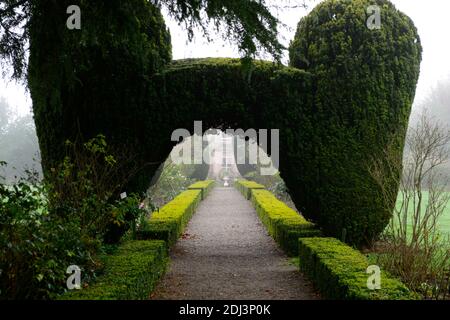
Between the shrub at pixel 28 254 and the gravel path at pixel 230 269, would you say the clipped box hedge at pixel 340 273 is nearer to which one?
the gravel path at pixel 230 269

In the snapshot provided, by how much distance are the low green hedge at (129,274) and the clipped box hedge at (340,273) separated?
211cm

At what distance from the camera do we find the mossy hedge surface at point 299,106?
26.7 feet

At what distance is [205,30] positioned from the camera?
14.0ft

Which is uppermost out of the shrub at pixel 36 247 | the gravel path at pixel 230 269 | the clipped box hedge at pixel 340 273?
the shrub at pixel 36 247

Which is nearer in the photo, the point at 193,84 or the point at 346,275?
the point at 346,275

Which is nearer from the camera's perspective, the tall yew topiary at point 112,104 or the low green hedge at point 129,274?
the low green hedge at point 129,274

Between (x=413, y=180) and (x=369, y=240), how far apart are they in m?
2.42

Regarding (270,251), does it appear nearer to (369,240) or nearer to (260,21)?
(369,240)

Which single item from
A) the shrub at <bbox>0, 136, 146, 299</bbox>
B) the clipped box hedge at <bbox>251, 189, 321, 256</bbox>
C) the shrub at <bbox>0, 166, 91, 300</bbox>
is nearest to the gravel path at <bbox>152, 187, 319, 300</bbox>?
the clipped box hedge at <bbox>251, 189, 321, 256</bbox>

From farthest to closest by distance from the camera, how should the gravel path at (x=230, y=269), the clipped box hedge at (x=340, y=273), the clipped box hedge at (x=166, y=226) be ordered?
the clipped box hedge at (x=166, y=226), the gravel path at (x=230, y=269), the clipped box hedge at (x=340, y=273)

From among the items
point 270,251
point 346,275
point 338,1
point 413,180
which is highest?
point 338,1

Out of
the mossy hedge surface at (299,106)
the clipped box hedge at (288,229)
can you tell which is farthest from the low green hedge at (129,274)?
the clipped box hedge at (288,229)

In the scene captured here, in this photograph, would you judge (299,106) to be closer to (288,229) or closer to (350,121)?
(350,121)

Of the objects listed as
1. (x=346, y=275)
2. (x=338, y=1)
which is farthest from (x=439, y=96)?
(x=346, y=275)
